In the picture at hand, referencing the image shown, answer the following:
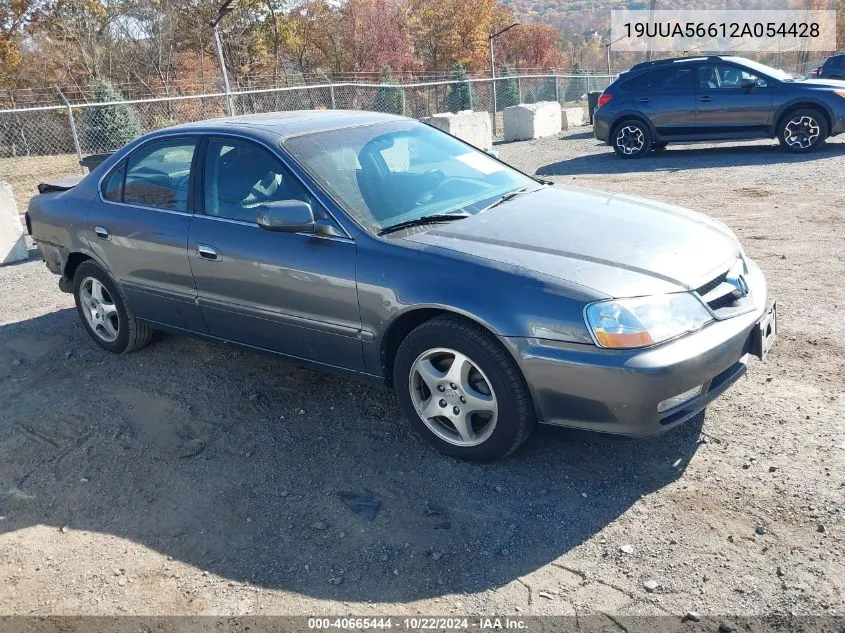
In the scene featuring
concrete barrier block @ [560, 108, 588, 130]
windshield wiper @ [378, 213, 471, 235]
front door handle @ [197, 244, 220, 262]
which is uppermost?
windshield wiper @ [378, 213, 471, 235]

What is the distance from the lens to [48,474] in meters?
3.88

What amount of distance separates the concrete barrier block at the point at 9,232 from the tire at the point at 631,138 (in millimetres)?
9878

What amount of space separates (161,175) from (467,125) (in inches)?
490

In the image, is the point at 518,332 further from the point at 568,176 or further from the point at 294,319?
the point at 568,176

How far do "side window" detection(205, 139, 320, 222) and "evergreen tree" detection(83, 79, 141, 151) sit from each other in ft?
53.4

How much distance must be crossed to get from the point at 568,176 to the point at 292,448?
950 centimetres

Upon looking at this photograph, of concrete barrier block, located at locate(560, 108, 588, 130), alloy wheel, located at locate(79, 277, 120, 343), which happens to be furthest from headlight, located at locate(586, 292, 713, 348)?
concrete barrier block, located at locate(560, 108, 588, 130)

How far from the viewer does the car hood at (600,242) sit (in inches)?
129

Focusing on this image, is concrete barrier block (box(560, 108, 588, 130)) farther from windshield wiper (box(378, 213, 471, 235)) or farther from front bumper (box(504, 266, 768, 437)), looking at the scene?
front bumper (box(504, 266, 768, 437))

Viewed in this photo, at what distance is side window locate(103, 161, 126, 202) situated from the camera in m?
5.00

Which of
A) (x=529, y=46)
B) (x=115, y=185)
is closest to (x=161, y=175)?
(x=115, y=185)

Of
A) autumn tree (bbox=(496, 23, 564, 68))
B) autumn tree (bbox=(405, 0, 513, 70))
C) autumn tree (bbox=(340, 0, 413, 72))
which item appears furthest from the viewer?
autumn tree (bbox=(496, 23, 564, 68))

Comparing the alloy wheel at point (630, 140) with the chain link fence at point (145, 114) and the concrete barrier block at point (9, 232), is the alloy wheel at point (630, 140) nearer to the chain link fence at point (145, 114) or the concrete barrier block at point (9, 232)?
the chain link fence at point (145, 114)

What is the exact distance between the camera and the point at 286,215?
3699 millimetres
